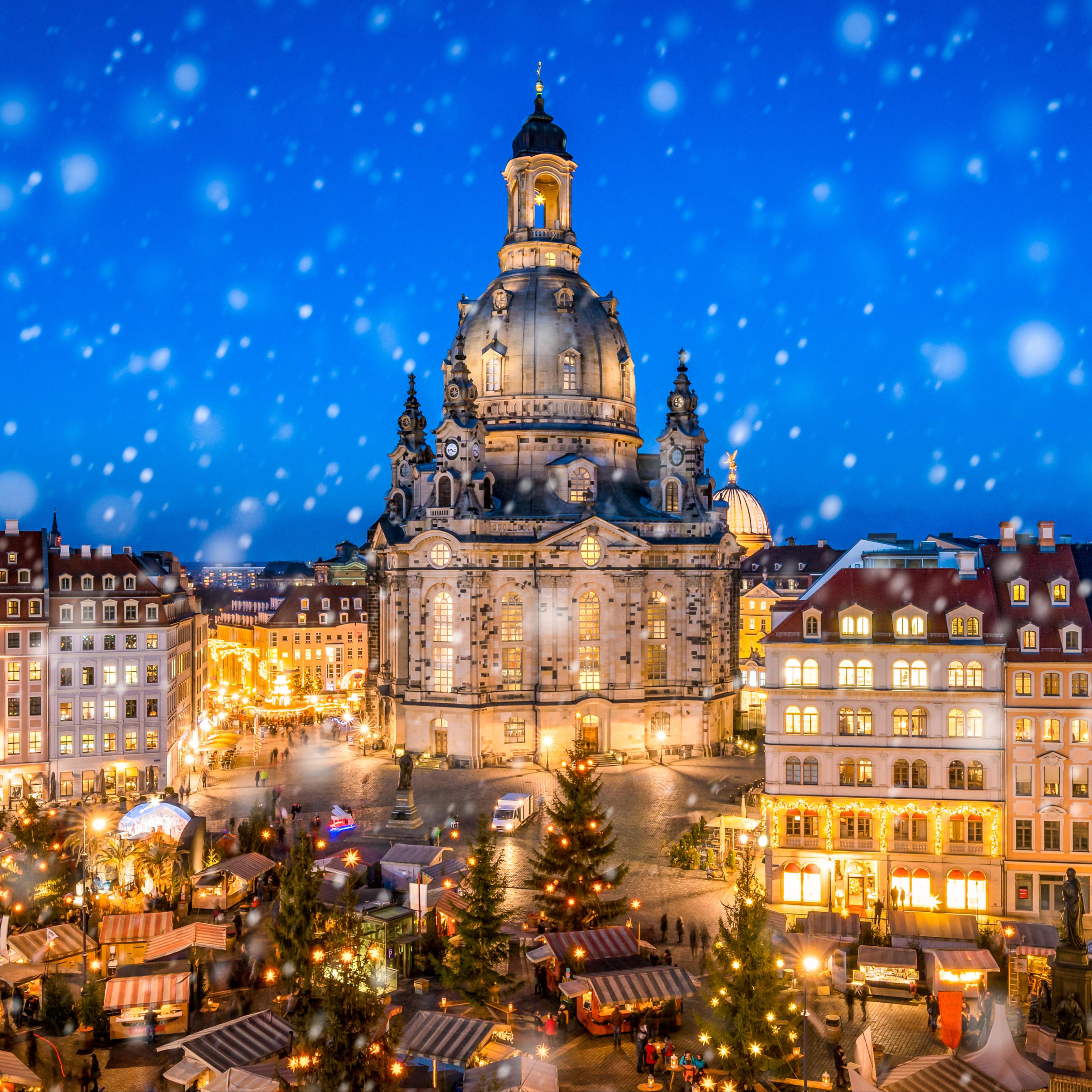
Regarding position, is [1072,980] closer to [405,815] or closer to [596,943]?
[596,943]

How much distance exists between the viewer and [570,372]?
81250mm

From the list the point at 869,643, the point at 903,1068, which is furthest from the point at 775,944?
the point at 869,643

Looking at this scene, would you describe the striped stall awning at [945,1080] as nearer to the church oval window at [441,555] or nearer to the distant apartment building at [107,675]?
the distant apartment building at [107,675]

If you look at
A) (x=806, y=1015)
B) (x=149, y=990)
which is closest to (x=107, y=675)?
(x=149, y=990)

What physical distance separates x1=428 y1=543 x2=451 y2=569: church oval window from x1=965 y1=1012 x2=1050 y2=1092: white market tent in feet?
170

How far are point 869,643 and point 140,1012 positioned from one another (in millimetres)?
29266

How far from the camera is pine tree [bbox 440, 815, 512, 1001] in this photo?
3180cm

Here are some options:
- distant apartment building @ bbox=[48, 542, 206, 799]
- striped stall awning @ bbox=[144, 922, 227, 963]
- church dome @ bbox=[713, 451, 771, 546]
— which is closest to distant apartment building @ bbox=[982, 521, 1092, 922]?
striped stall awning @ bbox=[144, 922, 227, 963]

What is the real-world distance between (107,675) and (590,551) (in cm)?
3147

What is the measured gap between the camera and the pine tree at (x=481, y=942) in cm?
3180

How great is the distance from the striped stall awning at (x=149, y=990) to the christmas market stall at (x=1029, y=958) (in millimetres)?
24942

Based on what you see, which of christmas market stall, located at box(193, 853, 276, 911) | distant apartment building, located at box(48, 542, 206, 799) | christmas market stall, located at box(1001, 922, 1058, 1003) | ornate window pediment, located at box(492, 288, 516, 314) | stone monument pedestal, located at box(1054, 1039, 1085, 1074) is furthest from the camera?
ornate window pediment, located at box(492, 288, 516, 314)

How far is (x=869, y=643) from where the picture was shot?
44250 millimetres

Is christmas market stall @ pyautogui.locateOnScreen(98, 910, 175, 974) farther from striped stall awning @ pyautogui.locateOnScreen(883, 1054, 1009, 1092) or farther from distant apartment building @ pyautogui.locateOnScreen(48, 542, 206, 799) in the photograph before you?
distant apartment building @ pyautogui.locateOnScreen(48, 542, 206, 799)
